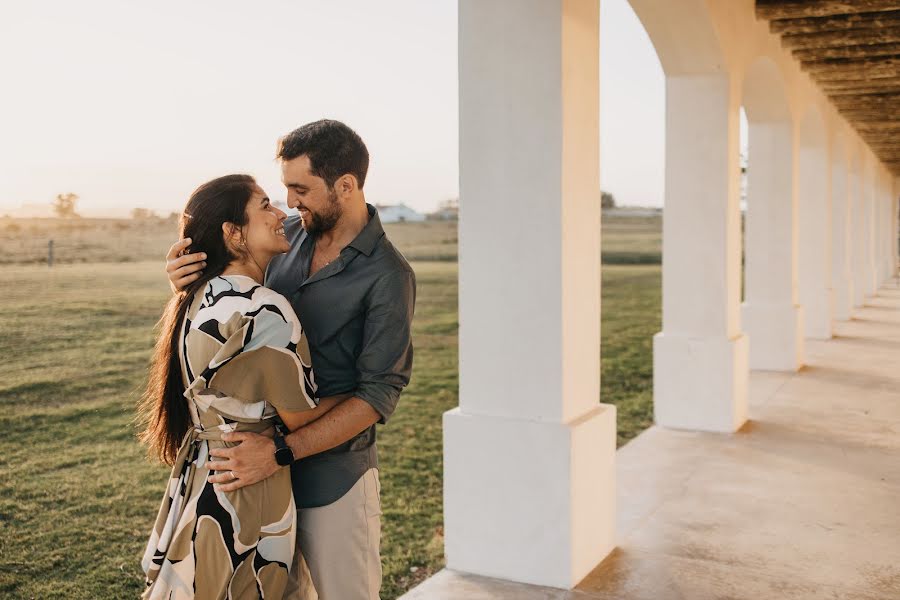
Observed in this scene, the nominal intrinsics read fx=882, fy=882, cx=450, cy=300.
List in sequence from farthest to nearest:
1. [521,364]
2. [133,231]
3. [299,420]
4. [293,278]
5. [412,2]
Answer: [412,2]
[133,231]
[521,364]
[293,278]
[299,420]

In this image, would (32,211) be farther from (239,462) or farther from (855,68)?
(239,462)

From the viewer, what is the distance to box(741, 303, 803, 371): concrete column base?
8.55m

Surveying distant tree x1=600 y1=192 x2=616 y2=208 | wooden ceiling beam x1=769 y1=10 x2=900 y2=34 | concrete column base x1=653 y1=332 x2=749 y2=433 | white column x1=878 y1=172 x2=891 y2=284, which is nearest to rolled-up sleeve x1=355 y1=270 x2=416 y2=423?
concrete column base x1=653 y1=332 x2=749 y2=433

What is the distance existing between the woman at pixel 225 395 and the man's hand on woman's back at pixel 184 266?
0.02 meters

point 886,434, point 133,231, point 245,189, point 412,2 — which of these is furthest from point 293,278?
point 412,2

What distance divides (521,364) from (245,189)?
1.58m

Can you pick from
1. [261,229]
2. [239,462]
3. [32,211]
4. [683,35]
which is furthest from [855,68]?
[32,211]

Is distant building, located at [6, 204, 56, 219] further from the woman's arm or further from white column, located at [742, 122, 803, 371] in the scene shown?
the woman's arm

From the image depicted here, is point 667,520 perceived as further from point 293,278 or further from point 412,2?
point 412,2

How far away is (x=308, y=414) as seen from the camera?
2.06m

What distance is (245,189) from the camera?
206 centimetres

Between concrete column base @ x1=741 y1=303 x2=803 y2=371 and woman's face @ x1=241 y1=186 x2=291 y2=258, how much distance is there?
7356mm

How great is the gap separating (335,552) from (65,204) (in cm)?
914

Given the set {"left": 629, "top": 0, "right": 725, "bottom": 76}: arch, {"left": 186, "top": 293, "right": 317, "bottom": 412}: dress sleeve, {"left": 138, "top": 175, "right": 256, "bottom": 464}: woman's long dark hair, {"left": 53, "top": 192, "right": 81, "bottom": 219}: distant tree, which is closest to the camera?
{"left": 186, "top": 293, "right": 317, "bottom": 412}: dress sleeve
